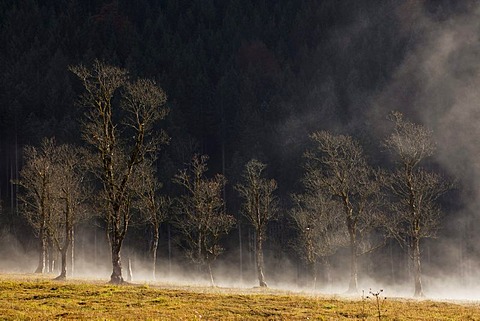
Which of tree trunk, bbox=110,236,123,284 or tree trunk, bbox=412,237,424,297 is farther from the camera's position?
tree trunk, bbox=412,237,424,297

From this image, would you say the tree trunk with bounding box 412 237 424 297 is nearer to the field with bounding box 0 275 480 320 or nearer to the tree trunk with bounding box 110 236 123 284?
the field with bounding box 0 275 480 320

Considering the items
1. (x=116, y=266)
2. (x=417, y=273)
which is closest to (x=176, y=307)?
(x=116, y=266)

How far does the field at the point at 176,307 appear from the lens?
2466cm

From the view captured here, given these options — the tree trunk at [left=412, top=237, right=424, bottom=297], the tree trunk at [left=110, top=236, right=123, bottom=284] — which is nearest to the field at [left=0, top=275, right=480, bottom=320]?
the tree trunk at [left=110, top=236, right=123, bottom=284]

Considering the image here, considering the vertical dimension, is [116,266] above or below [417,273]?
above

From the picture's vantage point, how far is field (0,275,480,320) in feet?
80.9

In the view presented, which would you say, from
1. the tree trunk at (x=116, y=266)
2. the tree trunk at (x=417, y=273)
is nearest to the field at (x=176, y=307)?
the tree trunk at (x=116, y=266)

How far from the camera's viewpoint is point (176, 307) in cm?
2712

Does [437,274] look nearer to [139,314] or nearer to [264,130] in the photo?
[264,130]

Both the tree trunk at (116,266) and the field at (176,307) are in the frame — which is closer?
the field at (176,307)

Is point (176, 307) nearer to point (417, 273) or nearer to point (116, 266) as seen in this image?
point (116, 266)

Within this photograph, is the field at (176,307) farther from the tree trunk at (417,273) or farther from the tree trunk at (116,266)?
the tree trunk at (417,273)

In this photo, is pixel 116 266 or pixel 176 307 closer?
pixel 176 307

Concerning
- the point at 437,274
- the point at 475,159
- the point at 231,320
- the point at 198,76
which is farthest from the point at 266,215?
the point at 198,76
